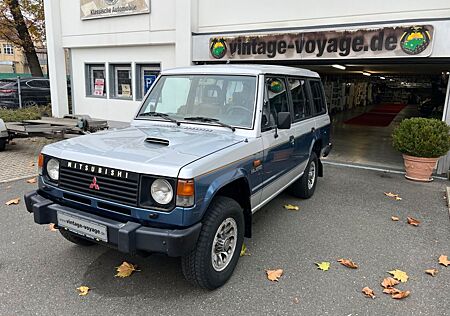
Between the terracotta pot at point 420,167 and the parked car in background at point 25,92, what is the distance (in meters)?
15.0

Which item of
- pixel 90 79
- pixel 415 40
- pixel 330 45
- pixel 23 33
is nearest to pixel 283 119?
pixel 415 40

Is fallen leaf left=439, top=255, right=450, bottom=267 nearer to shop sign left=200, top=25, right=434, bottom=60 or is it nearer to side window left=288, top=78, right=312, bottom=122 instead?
side window left=288, top=78, right=312, bottom=122

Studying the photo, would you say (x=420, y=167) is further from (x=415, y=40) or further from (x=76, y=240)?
→ (x=76, y=240)

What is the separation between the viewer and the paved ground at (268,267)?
2.99m

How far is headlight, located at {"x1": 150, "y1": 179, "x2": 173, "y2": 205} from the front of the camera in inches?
106

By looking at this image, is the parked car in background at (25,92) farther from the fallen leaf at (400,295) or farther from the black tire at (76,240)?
the fallen leaf at (400,295)

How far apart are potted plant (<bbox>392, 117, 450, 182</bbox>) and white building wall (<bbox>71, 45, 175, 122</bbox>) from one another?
676 centimetres

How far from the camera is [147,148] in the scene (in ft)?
10.1

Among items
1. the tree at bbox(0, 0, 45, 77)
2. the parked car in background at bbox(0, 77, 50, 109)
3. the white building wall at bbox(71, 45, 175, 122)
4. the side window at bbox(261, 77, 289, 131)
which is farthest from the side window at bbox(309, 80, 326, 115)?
the tree at bbox(0, 0, 45, 77)

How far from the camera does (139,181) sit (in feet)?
8.94

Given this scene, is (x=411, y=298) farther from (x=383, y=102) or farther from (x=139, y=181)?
(x=383, y=102)

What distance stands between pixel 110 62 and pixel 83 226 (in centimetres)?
1063

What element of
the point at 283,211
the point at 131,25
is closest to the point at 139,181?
the point at 283,211

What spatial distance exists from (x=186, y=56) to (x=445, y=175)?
710 centimetres
